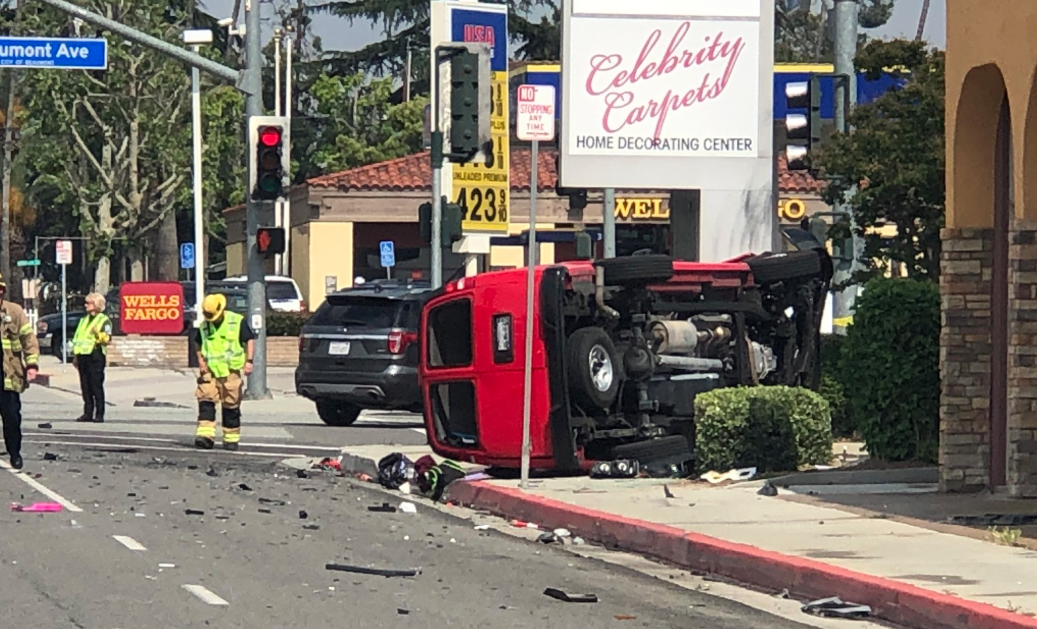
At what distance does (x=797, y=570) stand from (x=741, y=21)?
14437 millimetres

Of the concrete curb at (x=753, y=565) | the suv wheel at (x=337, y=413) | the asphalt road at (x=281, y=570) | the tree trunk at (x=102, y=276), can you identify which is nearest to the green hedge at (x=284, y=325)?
the tree trunk at (x=102, y=276)

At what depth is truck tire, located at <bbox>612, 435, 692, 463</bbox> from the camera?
1650 cm

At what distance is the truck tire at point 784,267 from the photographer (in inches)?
684

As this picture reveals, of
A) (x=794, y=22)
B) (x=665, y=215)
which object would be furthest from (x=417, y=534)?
(x=794, y=22)

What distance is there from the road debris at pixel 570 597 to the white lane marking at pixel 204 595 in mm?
1776

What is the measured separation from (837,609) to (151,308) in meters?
33.5

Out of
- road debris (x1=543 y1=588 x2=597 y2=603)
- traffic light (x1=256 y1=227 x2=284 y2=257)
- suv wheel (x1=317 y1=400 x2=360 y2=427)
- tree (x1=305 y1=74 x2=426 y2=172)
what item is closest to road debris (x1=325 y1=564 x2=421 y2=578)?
road debris (x1=543 y1=588 x2=597 y2=603)

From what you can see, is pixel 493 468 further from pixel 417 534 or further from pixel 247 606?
pixel 247 606

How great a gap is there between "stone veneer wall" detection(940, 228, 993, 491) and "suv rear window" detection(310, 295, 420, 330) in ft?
38.2

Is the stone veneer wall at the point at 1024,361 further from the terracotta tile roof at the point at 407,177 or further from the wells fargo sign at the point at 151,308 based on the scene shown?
the terracotta tile roof at the point at 407,177

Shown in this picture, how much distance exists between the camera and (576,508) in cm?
1406

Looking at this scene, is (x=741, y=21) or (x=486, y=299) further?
(x=741, y=21)

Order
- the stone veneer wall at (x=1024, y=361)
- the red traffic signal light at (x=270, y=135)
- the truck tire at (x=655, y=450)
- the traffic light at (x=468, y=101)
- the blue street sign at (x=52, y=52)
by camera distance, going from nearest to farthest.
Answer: the stone veneer wall at (x=1024, y=361), the truck tire at (x=655, y=450), the traffic light at (x=468, y=101), the red traffic signal light at (x=270, y=135), the blue street sign at (x=52, y=52)

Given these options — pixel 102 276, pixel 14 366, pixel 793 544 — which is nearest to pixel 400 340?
pixel 14 366
